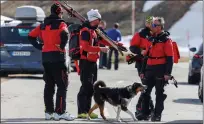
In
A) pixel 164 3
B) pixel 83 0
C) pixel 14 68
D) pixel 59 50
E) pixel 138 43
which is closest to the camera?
pixel 59 50

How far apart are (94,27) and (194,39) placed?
42.4 metres

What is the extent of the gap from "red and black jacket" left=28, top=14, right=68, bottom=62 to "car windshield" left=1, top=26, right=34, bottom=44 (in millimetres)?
10488

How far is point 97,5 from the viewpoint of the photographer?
216ft

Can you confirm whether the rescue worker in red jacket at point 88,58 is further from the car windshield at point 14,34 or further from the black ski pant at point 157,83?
the car windshield at point 14,34

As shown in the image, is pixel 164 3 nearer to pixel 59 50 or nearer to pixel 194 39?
pixel 194 39

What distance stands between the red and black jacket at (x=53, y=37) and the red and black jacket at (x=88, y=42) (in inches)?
14.5

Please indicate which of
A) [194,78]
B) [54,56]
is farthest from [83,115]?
[194,78]

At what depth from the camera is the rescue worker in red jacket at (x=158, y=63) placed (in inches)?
505

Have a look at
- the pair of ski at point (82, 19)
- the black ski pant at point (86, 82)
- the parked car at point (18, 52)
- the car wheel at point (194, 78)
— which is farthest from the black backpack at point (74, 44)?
the car wheel at point (194, 78)

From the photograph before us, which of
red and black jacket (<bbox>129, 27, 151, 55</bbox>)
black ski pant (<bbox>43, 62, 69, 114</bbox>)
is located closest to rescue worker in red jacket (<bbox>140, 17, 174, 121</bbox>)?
red and black jacket (<bbox>129, 27, 151, 55</bbox>)

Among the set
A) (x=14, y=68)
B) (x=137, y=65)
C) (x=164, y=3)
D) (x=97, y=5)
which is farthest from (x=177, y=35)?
(x=137, y=65)

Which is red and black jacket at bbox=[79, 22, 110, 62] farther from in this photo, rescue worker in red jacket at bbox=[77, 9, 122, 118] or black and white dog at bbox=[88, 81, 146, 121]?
black and white dog at bbox=[88, 81, 146, 121]

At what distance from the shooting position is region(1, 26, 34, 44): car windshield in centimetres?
2306

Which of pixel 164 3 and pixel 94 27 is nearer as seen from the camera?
pixel 94 27
